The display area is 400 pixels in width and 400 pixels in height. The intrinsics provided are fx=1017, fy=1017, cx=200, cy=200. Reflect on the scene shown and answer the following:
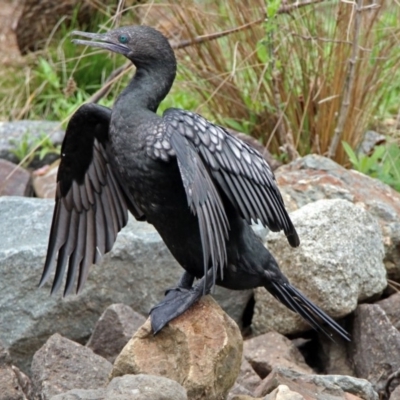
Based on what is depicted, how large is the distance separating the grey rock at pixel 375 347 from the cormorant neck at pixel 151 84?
150 cm

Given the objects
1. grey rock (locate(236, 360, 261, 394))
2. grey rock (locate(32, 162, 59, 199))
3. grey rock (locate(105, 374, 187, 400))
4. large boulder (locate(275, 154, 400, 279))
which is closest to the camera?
grey rock (locate(105, 374, 187, 400))

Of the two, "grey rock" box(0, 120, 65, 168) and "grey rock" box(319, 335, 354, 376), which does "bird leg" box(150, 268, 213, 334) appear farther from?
"grey rock" box(0, 120, 65, 168)

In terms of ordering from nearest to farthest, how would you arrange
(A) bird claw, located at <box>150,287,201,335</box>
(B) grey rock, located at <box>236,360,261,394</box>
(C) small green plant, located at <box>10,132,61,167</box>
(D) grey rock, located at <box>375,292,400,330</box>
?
(A) bird claw, located at <box>150,287,201,335</box> → (B) grey rock, located at <box>236,360,261,394</box> → (D) grey rock, located at <box>375,292,400,330</box> → (C) small green plant, located at <box>10,132,61,167</box>

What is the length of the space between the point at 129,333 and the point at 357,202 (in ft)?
5.25

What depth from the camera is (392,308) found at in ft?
16.6

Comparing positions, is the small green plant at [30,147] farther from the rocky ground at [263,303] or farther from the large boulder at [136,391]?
the large boulder at [136,391]

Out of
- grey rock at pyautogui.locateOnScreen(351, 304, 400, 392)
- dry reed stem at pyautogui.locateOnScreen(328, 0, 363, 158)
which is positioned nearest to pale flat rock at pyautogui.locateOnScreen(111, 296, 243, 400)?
grey rock at pyautogui.locateOnScreen(351, 304, 400, 392)

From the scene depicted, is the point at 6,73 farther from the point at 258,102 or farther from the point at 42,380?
the point at 42,380

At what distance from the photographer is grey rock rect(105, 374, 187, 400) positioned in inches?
133

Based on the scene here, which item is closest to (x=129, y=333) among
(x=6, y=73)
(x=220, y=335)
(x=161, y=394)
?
(x=220, y=335)

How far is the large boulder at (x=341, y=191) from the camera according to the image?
18.1ft

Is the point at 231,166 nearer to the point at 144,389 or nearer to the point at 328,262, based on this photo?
the point at 144,389

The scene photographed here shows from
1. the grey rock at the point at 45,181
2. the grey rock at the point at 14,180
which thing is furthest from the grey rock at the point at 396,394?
the grey rock at the point at 14,180

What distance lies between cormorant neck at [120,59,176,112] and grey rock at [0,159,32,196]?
2421 millimetres
